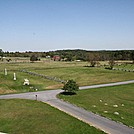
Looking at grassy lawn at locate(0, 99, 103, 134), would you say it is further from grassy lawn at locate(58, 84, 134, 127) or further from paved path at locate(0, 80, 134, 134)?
grassy lawn at locate(58, 84, 134, 127)

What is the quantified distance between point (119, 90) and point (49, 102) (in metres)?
19.1

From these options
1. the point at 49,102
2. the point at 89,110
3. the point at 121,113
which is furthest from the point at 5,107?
the point at 121,113

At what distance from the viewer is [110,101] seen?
40094 mm

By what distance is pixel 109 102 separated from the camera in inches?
1549

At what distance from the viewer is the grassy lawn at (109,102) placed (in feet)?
102

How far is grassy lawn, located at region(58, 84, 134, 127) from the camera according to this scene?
30977 mm

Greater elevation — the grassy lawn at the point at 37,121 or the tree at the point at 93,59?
the tree at the point at 93,59

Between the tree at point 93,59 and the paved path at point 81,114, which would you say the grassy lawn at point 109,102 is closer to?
the paved path at point 81,114

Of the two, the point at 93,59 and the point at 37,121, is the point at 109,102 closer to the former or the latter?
the point at 37,121

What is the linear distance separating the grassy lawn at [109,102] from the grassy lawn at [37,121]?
5446 millimetres

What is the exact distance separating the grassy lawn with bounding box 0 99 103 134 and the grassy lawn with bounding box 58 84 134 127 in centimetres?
545

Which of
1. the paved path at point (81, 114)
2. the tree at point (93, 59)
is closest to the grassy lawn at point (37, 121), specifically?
the paved path at point (81, 114)

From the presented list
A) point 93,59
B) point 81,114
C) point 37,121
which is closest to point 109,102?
point 81,114

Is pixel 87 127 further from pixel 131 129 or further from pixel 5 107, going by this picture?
pixel 5 107
